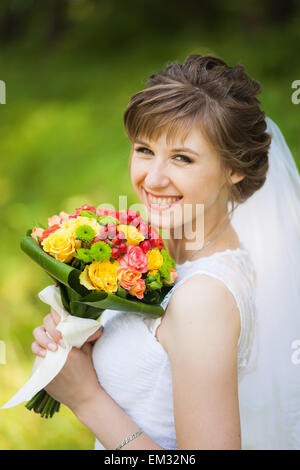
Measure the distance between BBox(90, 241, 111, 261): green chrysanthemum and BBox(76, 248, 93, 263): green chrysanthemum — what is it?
14 millimetres

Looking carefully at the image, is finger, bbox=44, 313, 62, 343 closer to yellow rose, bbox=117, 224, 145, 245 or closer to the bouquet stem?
the bouquet stem

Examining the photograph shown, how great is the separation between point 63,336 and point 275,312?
3.06 feet

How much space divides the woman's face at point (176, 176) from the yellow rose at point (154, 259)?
271mm

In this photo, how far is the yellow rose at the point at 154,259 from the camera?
163 cm

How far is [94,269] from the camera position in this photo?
157 cm

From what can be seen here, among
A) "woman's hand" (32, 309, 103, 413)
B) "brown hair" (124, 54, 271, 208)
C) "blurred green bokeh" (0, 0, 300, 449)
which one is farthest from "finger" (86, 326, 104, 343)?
"blurred green bokeh" (0, 0, 300, 449)

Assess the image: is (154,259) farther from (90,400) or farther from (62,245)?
(90,400)

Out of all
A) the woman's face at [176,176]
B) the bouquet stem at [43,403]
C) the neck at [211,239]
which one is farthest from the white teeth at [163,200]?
the bouquet stem at [43,403]

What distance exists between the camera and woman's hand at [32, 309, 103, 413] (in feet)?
5.86

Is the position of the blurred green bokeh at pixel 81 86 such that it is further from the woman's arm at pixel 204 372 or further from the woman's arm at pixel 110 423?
the woman's arm at pixel 204 372

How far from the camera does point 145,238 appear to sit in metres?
1.68

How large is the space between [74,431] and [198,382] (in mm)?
2158
